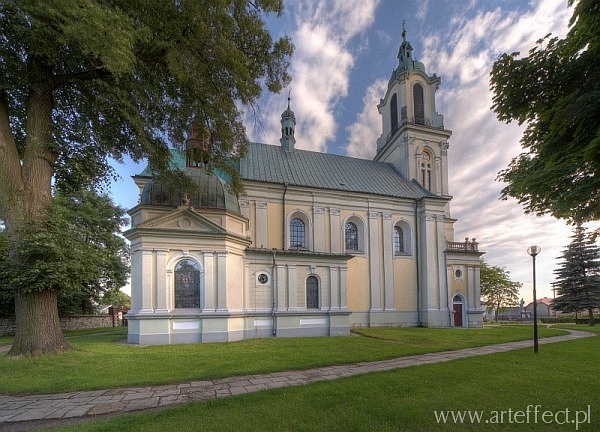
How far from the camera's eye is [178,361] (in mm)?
9797

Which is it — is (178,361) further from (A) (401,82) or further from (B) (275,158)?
(A) (401,82)

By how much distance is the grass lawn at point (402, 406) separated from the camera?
493 centimetres

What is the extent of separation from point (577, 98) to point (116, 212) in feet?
102

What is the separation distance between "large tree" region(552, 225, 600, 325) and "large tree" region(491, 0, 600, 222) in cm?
3114

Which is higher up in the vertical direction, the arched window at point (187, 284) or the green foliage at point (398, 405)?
the arched window at point (187, 284)

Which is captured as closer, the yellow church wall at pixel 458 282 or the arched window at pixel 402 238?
the yellow church wall at pixel 458 282

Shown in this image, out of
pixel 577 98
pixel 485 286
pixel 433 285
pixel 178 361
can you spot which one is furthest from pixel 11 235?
pixel 485 286

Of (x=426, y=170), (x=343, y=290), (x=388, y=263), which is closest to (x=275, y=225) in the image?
(x=343, y=290)

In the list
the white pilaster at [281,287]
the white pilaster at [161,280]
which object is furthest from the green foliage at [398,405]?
the white pilaster at [281,287]

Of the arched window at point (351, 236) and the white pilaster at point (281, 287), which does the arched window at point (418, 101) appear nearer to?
the arched window at point (351, 236)

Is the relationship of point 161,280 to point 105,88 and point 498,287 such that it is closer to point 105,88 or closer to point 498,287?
point 105,88

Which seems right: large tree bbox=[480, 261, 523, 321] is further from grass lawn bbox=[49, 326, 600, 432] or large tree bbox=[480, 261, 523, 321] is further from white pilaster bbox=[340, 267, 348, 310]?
grass lawn bbox=[49, 326, 600, 432]

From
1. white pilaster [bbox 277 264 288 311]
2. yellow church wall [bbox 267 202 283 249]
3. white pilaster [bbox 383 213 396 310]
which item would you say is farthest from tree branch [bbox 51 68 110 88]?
white pilaster [bbox 383 213 396 310]

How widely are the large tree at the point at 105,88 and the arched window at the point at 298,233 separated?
36.8 feet
